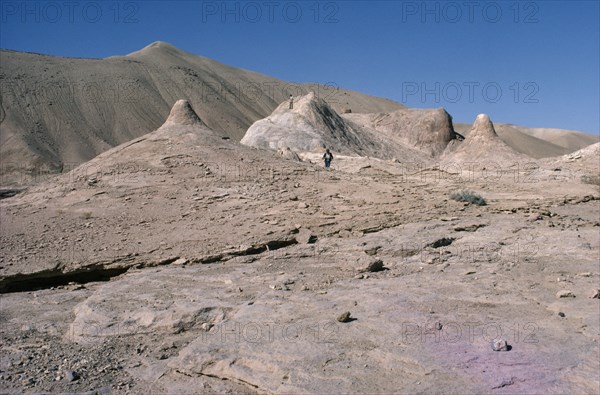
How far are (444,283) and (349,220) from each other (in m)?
2.24

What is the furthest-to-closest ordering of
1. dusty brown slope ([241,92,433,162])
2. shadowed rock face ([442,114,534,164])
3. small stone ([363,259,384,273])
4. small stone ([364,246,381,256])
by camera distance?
dusty brown slope ([241,92,433,162]), shadowed rock face ([442,114,534,164]), small stone ([364,246,381,256]), small stone ([363,259,384,273])

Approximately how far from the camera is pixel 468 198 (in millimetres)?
8070

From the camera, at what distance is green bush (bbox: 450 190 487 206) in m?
8.04

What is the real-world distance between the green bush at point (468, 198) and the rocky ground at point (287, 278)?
5.3 inches

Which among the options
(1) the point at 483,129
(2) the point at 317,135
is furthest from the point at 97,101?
(1) the point at 483,129

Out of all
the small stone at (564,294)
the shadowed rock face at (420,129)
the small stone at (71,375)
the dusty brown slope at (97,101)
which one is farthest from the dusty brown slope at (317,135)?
the small stone at (71,375)

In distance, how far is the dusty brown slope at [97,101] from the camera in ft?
96.9

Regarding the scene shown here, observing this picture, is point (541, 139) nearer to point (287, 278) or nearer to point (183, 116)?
point (183, 116)

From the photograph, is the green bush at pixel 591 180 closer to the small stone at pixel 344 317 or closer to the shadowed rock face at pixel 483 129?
the small stone at pixel 344 317

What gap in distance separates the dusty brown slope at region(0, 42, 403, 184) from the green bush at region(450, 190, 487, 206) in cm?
2087

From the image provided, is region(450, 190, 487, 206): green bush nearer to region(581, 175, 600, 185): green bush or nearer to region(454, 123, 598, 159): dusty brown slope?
region(581, 175, 600, 185): green bush

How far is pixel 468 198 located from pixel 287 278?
337 centimetres

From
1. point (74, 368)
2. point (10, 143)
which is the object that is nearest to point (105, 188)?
point (74, 368)

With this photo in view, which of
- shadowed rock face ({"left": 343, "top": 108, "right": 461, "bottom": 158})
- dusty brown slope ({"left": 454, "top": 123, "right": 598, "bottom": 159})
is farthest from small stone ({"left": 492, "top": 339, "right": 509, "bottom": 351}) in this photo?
dusty brown slope ({"left": 454, "top": 123, "right": 598, "bottom": 159})
